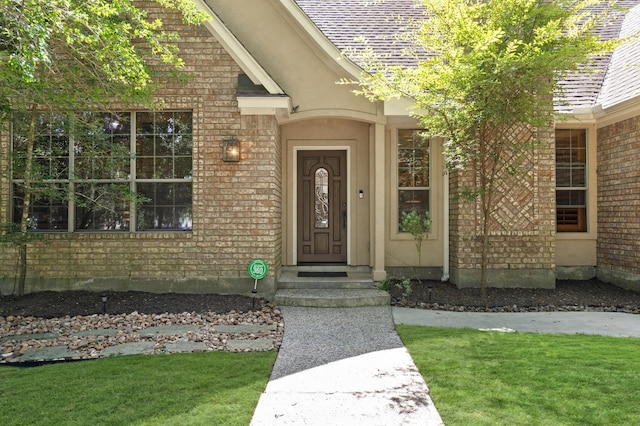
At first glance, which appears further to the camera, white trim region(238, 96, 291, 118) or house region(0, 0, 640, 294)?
house region(0, 0, 640, 294)

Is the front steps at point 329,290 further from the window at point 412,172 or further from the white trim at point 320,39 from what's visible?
the white trim at point 320,39

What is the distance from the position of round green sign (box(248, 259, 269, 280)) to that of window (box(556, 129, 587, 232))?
249 inches

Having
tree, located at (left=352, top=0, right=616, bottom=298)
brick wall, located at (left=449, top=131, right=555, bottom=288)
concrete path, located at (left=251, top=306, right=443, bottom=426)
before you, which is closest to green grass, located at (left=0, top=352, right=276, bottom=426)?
concrete path, located at (left=251, top=306, right=443, bottom=426)

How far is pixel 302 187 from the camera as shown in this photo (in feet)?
29.3

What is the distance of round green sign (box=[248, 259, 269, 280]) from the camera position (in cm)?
674

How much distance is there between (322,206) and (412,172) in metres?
2.01

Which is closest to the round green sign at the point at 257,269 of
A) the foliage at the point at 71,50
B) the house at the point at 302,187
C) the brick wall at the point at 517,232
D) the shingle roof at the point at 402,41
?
the house at the point at 302,187

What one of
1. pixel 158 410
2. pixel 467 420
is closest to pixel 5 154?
pixel 158 410

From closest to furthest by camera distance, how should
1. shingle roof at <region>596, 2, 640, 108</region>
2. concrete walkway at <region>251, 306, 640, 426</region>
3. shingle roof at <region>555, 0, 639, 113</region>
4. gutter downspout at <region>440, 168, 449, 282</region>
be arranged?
concrete walkway at <region>251, 306, 640, 426</region> → shingle roof at <region>596, 2, 640, 108</region> → shingle roof at <region>555, 0, 639, 113</region> → gutter downspout at <region>440, 168, 449, 282</region>

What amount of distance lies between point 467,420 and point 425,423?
11.8 inches

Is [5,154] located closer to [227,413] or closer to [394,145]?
[227,413]

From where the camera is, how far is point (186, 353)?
450 centimetres

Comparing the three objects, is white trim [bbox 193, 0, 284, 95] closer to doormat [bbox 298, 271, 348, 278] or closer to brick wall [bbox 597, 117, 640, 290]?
doormat [bbox 298, 271, 348, 278]

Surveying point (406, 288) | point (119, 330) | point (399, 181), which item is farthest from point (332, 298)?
point (399, 181)
